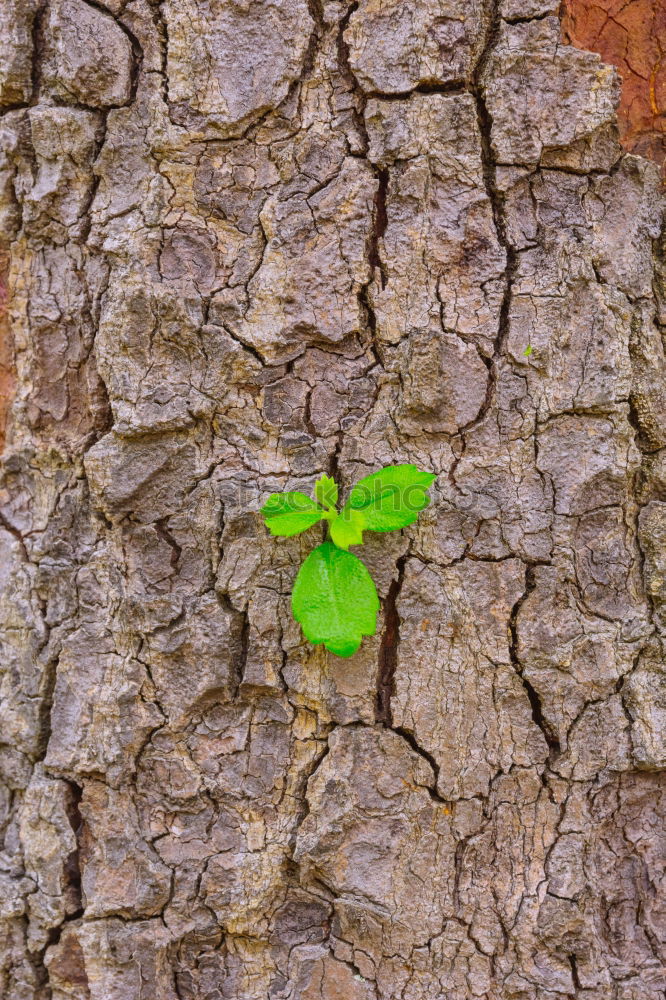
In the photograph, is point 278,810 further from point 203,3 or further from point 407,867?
point 203,3

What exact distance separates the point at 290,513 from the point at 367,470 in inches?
7.3

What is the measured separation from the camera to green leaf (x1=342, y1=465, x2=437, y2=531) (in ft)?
4.43

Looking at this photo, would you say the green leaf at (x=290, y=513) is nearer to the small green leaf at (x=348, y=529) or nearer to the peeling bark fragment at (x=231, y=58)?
the small green leaf at (x=348, y=529)

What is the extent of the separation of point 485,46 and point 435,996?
74.5 inches

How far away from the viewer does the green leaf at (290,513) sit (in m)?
1.35

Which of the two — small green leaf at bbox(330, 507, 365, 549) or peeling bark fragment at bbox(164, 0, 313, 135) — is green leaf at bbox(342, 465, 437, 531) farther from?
peeling bark fragment at bbox(164, 0, 313, 135)

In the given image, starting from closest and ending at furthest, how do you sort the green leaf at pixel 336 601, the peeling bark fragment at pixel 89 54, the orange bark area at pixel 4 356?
the green leaf at pixel 336 601 < the peeling bark fragment at pixel 89 54 < the orange bark area at pixel 4 356

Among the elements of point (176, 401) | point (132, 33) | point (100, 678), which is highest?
point (132, 33)

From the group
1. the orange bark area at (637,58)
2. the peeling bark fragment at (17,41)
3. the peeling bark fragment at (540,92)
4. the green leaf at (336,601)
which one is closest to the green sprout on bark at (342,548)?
the green leaf at (336,601)

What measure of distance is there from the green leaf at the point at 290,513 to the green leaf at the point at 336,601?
69 mm

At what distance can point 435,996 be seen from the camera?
1.41 m

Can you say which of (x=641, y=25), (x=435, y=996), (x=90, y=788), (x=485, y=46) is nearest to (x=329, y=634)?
(x=90, y=788)

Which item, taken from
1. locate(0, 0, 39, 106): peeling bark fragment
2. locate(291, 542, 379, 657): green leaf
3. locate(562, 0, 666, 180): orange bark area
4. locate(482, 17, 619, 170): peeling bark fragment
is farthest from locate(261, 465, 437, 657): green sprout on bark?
locate(0, 0, 39, 106): peeling bark fragment

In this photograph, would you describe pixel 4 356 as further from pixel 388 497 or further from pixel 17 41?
pixel 388 497
